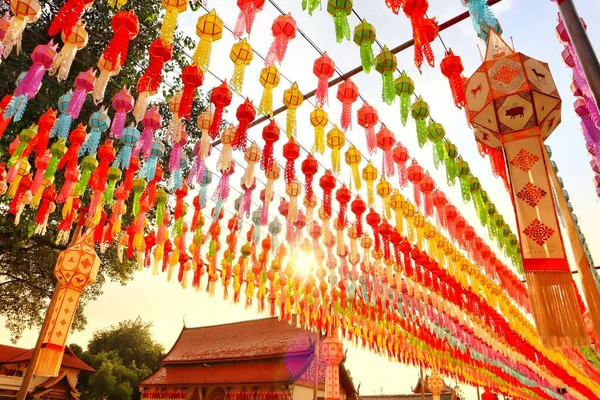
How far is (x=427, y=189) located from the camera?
566 cm

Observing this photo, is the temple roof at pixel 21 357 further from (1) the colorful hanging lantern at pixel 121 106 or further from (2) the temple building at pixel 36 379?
(1) the colorful hanging lantern at pixel 121 106

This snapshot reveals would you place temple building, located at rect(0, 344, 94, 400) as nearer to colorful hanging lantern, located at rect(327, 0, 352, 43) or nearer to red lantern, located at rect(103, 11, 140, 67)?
red lantern, located at rect(103, 11, 140, 67)

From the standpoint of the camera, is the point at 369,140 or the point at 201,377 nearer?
the point at 369,140

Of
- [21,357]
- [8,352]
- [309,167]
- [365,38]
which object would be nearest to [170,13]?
[365,38]

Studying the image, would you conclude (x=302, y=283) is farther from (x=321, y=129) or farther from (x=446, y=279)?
(x=321, y=129)

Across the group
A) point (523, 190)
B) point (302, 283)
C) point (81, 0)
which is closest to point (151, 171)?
point (81, 0)

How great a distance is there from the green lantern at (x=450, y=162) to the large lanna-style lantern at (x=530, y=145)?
74.7 inches

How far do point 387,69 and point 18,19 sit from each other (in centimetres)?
342

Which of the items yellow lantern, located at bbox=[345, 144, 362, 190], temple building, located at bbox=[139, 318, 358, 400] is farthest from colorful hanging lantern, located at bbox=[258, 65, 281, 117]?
temple building, located at bbox=[139, 318, 358, 400]

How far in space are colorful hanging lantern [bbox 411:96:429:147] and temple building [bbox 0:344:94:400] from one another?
71.0 ft

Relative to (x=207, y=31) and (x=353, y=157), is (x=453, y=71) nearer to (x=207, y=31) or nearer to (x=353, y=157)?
(x=353, y=157)

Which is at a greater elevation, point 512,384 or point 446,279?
point 446,279

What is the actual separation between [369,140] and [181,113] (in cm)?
218

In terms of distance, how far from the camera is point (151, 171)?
4.93 m
